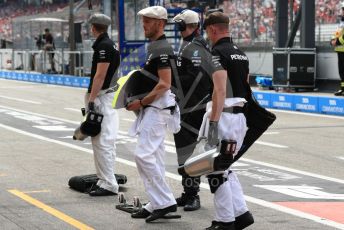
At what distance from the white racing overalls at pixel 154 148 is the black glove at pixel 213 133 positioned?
91 centimetres

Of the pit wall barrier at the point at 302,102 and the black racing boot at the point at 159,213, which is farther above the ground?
the black racing boot at the point at 159,213

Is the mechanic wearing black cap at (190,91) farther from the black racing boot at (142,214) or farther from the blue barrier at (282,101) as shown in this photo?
the blue barrier at (282,101)

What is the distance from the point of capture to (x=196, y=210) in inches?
338

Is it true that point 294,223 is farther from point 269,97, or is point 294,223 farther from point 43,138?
point 269,97

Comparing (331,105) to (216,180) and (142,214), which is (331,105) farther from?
(216,180)

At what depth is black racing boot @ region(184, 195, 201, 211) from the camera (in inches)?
336

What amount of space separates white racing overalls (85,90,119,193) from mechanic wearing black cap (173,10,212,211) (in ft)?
3.16

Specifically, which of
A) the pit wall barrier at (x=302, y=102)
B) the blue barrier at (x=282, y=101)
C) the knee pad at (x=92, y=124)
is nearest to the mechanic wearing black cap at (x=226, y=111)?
the knee pad at (x=92, y=124)

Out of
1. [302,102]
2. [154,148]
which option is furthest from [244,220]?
[302,102]

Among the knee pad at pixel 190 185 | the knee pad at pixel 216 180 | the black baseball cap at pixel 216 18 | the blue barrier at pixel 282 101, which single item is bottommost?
the blue barrier at pixel 282 101

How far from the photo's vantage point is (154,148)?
311 inches

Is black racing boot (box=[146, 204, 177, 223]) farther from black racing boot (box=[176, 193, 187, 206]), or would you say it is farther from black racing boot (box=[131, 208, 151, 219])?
black racing boot (box=[176, 193, 187, 206])

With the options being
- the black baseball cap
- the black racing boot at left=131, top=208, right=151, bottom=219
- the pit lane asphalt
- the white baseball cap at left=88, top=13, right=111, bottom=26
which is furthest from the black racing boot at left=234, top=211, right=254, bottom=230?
the white baseball cap at left=88, top=13, right=111, bottom=26

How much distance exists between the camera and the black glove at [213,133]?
23.2 feet
